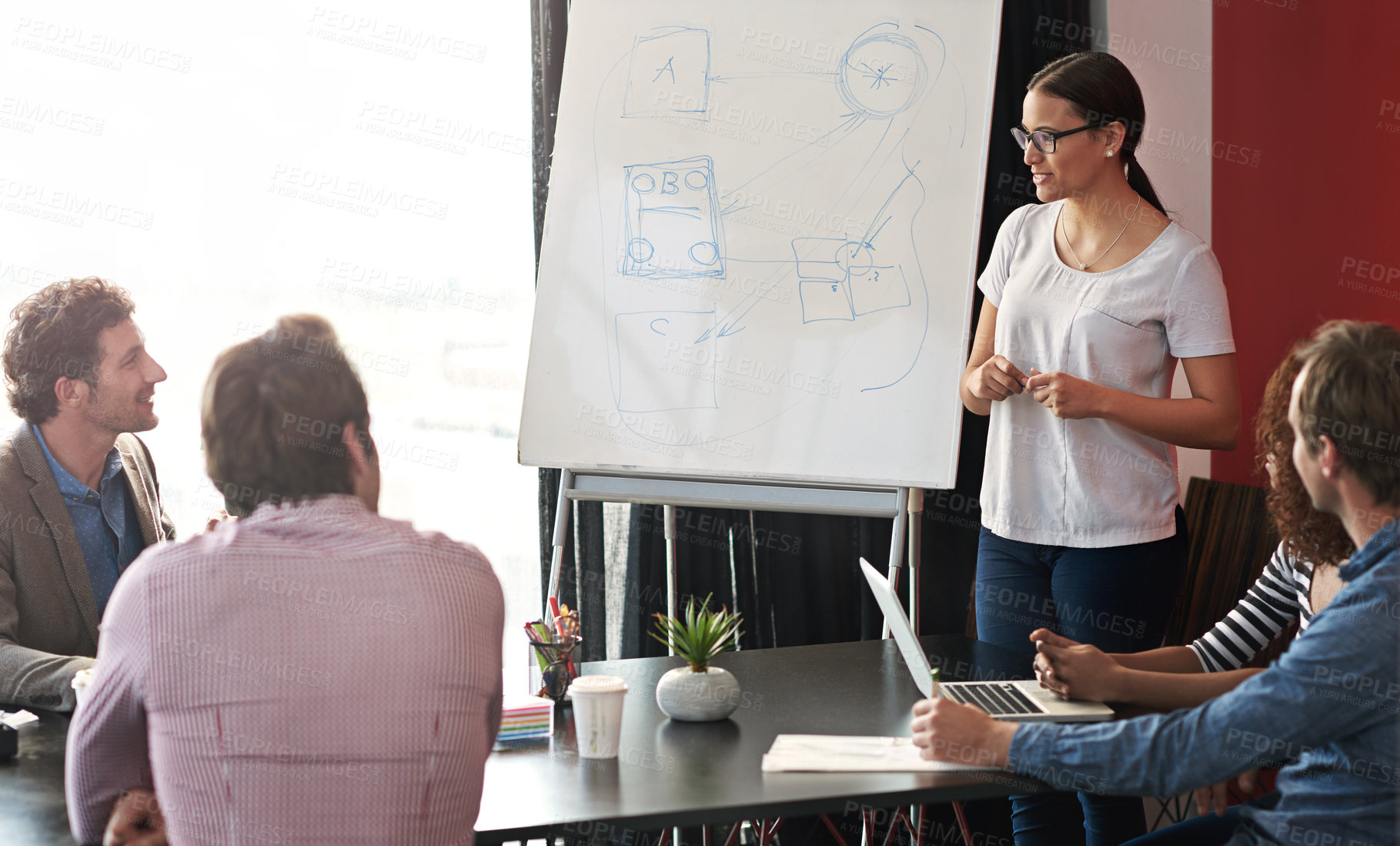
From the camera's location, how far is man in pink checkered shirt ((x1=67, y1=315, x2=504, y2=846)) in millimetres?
1031

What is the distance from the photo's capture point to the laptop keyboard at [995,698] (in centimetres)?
151

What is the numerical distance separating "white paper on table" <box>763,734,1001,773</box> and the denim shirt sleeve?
0.12m

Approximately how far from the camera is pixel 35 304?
6.39ft

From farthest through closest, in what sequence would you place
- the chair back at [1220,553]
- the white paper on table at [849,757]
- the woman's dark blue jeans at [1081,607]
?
1. the chair back at [1220,553]
2. the woman's dark blue jeans at [1081,607]
3. the white paper on table at [849,757]

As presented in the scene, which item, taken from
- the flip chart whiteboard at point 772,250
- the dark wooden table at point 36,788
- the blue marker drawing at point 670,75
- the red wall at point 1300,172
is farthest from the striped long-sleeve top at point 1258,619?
the dark wooden table at point 36,788

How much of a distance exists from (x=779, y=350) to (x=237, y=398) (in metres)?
1.41

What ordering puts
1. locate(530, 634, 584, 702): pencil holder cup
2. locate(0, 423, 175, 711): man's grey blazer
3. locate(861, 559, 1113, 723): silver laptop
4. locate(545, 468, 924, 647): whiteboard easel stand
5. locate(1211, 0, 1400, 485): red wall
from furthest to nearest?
locate(1211, 0, 1400, 485): red wall, locate(545, 468, 924, 647): whiteboard easel stand, locate(0, 423, 175, 711): man's grey blazer, locate(530, 634, 584, 702): pencil holder cup, locate(861, 559, 1113, 723): silver laptop

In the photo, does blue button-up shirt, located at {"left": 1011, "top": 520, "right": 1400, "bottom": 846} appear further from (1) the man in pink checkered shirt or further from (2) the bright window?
(2) the bright window

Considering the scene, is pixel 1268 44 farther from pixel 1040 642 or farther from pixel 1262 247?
pixel 1040 642

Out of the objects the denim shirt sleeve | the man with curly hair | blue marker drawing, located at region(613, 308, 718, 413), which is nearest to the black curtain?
blue marker drawing, located at region(613, 308, 718, 413)

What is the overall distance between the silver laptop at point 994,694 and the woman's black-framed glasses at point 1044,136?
0.92 metres

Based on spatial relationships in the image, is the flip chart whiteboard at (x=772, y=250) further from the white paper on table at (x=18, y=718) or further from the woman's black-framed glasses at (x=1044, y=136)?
the white paper on table at (x=18, y=718)

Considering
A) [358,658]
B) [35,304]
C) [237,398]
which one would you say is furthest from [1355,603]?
[35,304]

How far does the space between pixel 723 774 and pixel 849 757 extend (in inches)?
6.5
